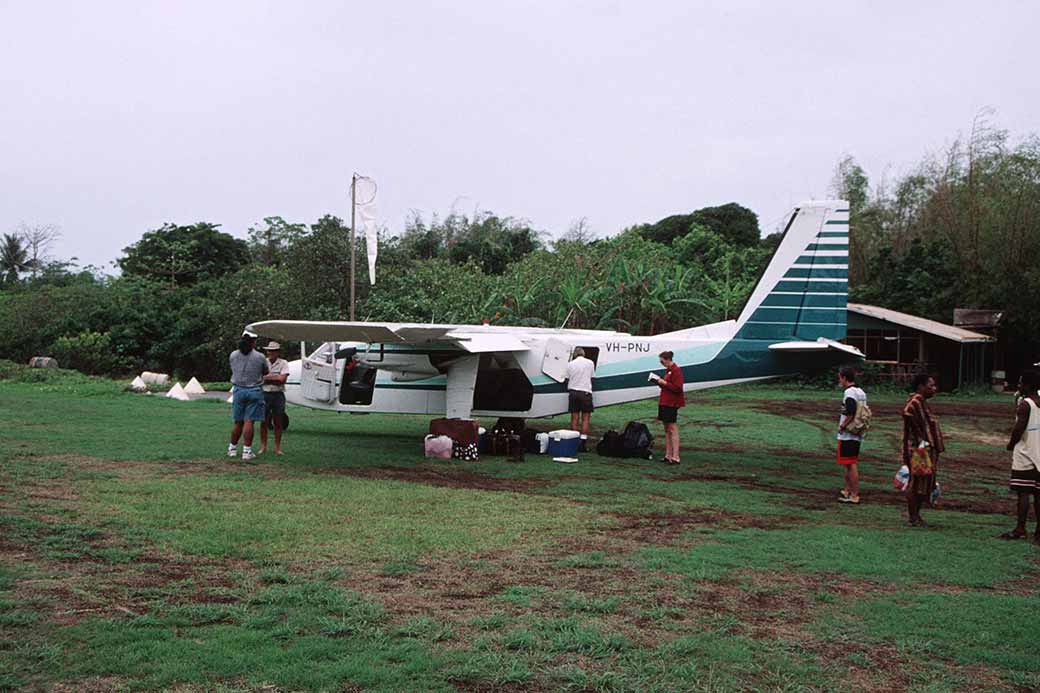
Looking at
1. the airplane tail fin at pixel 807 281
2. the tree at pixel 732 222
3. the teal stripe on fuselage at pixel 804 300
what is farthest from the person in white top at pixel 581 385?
the tree at pixel 732 222

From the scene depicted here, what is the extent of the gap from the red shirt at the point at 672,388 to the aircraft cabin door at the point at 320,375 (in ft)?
A: 20.5

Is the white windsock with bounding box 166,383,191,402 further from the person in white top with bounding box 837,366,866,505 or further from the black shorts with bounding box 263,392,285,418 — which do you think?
the person in white top with bounding box 837,366,866,505

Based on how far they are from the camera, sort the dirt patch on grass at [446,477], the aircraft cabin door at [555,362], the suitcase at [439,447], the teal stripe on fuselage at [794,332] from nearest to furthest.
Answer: the dirt patch on grass at [446,477] < the suitcase at [439,447] < the teal stripe on fuselage at [794,332] < the aircraft cabin door at [555,362]

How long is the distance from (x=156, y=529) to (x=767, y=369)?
10723 mm

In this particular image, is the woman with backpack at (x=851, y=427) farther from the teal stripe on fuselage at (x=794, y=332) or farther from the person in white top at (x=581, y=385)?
the person in white top at (x=581, y=385)

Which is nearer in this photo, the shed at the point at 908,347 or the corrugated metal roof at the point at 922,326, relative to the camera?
the corrugated metal roof at the point at 922,326

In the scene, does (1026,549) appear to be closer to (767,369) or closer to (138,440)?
(767,369)

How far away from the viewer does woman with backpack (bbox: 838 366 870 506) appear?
33.7 ft

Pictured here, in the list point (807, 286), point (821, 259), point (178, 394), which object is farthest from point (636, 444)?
point (178, 394)

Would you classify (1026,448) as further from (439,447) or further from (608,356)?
(439,447)

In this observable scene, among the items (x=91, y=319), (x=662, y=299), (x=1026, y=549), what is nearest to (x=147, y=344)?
(x=91, y=319)

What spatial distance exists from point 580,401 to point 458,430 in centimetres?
234

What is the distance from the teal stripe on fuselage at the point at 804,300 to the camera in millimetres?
14766

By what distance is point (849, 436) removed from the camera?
10430 millimetres
